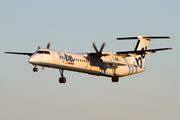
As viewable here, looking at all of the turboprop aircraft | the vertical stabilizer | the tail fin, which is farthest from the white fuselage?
the vertical stabilizer

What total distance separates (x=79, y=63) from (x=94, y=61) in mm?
2413

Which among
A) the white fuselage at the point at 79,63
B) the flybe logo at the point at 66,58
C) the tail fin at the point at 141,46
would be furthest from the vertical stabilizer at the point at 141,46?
the flybe logo at the point at 66,58

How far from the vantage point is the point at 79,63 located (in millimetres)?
37625

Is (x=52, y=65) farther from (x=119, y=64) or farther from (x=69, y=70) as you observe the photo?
(x=119, y=64)

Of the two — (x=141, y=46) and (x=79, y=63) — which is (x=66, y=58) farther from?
(x=141, y=46)

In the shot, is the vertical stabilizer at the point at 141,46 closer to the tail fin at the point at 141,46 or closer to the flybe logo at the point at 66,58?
the tail fin at the point at 141,46

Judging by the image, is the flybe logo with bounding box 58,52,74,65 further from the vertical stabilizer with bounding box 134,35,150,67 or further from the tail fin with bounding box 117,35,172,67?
the vertical stabilizer with bounding box 134,35,150,67

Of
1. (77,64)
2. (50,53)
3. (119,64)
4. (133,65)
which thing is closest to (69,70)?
(77,64)

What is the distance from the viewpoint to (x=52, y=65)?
1398 inches

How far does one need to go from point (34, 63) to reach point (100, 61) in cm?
824

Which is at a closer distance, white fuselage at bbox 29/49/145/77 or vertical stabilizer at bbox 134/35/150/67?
white fuselage at bbox 29/49/145/77

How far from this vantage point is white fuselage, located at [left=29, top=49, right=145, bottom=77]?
1373 inches

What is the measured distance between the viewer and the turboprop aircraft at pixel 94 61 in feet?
115

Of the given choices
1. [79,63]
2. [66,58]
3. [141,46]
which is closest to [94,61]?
A: [79,63]
